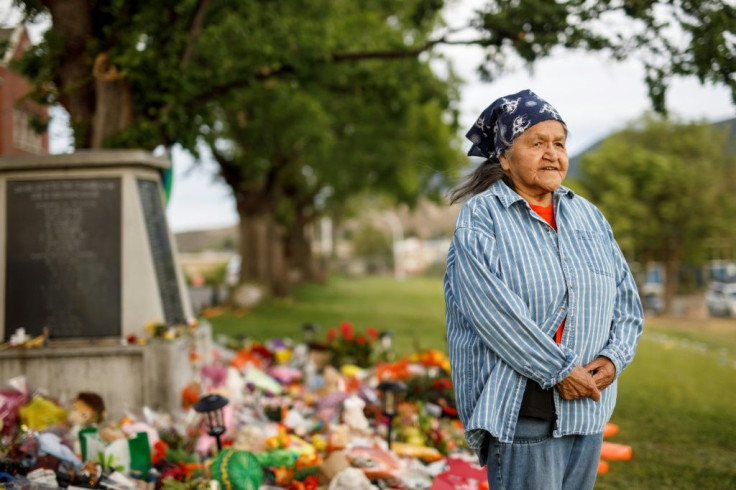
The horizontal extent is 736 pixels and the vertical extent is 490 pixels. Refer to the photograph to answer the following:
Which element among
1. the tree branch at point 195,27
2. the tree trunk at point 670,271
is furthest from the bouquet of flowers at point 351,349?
the tree trunk at point 670,271

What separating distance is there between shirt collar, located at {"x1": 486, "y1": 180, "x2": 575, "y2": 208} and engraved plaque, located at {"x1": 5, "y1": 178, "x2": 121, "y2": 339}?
4.75m

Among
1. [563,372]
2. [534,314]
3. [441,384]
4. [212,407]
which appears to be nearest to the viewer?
[563,372]

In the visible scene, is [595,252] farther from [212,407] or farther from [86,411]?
[86,411]

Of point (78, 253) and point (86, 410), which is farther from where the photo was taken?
point (78, 253)

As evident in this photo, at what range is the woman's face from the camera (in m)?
2.75

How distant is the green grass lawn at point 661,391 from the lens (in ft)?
18.5

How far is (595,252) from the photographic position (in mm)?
2752

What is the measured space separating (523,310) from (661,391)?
27.3ft

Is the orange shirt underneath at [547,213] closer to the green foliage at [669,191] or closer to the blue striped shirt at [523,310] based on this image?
the blue striped shirt at [523,310]

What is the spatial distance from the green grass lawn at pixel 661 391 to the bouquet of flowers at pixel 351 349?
0.60 metres

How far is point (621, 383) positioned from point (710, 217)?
73.7 feet

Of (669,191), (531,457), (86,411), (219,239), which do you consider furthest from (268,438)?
(219,239)

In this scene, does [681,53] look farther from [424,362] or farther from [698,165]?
[698,165]

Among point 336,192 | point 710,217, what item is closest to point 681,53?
point 336,192
